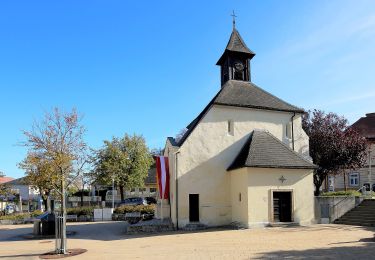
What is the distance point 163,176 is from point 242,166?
5.59m

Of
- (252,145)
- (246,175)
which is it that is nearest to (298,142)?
(252,145)

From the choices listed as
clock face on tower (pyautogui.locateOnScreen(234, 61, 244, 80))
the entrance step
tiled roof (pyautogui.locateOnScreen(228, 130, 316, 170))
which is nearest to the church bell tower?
clock face on tower (pyautogui.locateOnScreen(234, 61, 244, 80))

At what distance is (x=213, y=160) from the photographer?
1030 inches

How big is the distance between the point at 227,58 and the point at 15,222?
2531 cm

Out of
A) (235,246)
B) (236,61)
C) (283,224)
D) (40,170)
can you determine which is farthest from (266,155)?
(40,170)

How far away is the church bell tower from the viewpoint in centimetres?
3048

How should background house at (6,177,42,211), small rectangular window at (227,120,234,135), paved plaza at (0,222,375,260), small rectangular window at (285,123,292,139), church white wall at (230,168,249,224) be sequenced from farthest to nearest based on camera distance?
background house at (6,177,42,211) → small rectangular window at (285,123,292,139) → small rectangular window at (227,120,234,135) → church white wall at (230,168,249,224) → paved plaza at (0,222,375,260)

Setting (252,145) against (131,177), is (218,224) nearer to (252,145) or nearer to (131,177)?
(252,145)

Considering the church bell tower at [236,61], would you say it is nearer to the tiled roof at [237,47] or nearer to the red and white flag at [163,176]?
the tiled roof at [237,47]

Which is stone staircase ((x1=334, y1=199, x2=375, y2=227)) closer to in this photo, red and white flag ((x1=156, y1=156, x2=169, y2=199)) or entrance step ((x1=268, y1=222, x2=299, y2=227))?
entrance step ((x1=268, y1=222, x2=299, y2=227))

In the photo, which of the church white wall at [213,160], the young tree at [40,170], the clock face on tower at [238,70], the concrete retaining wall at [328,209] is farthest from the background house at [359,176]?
the young tree at [40,170]

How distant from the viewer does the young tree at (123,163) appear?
5516 centimetres

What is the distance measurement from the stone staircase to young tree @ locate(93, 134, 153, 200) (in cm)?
3464

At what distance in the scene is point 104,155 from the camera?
56.3 meters
